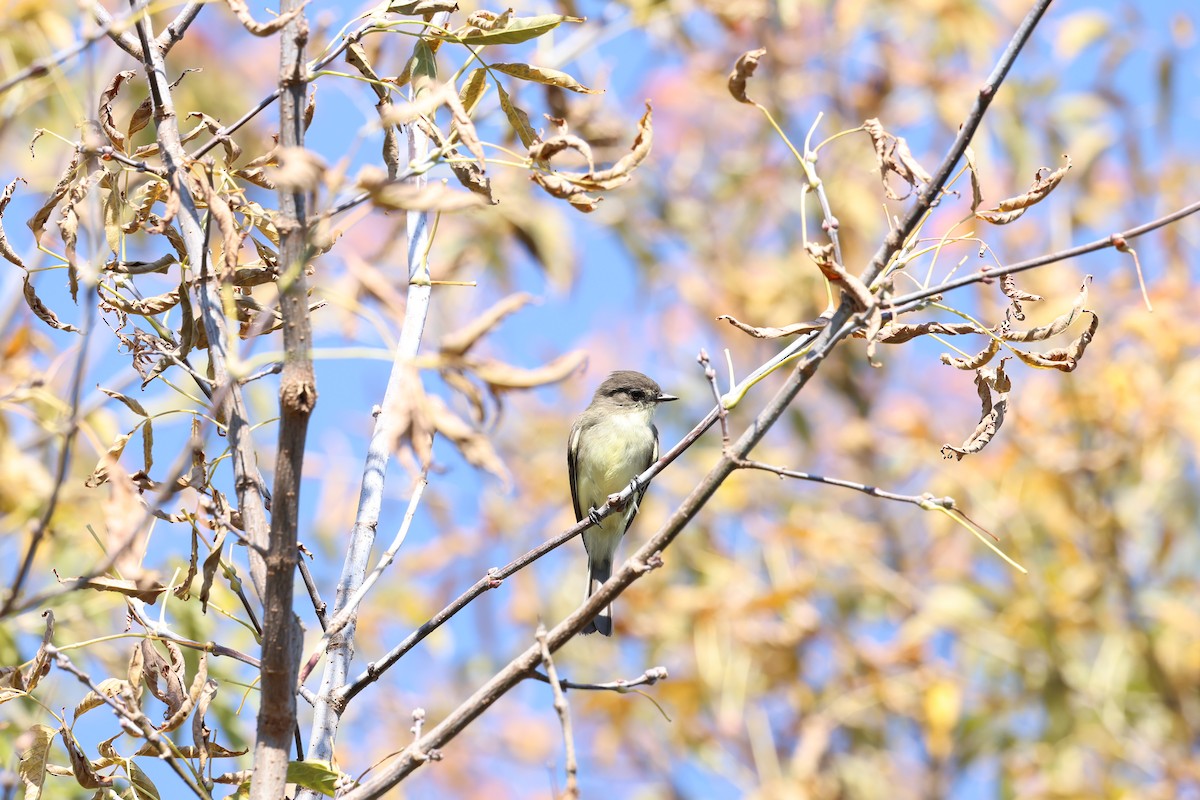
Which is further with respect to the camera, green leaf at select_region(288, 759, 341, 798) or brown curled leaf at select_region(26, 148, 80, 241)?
brown curled leaf at select_region(26, 148, 80, 241)

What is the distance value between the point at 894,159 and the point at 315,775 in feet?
4.53

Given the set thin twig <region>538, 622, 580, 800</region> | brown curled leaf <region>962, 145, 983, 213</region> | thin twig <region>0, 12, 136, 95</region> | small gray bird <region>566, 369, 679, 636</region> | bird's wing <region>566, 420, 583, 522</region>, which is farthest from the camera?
bird's wing <region>566, 420, 583, 522</region>

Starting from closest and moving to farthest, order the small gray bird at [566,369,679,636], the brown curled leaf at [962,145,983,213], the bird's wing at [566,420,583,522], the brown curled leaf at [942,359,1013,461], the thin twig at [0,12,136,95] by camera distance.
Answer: the thin twig at [0,12,136,95], the brown curled leaf at [962,145,983,213], the brown curled leaf at [942,359,1013,461], the small gray bird at [566,369,679,636], the bird's wing at [566,420,583,522]

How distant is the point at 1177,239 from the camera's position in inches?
261

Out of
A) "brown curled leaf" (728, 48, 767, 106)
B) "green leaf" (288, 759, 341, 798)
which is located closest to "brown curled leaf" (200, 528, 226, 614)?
"green leaf" (288, 759, 341, 798)

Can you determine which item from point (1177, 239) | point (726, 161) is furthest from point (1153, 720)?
point (726, 161)

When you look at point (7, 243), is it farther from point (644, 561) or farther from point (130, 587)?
point (644, 561)

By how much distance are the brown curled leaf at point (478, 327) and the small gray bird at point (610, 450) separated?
159 inches

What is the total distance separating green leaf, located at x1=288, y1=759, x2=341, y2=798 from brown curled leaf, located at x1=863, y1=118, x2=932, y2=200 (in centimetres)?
127

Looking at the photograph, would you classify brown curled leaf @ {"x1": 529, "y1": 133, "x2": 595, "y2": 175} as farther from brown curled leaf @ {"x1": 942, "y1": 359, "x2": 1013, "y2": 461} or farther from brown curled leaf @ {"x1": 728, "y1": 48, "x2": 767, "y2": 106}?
brown curled leaf @ {"x1": 942, "y1": 359, "x2": 1013, "y2": 461}

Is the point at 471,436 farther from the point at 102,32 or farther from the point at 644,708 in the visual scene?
the point at 644,708

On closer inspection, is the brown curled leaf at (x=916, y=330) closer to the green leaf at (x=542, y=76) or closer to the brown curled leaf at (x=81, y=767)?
the green leaf at (x=542, y=76)

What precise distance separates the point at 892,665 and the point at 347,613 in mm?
4763

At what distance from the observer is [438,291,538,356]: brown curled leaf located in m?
1.38
